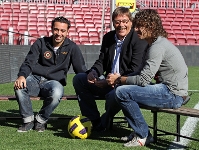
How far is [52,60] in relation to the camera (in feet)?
23.9

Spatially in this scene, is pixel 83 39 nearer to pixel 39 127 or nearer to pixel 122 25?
pixel 39 127

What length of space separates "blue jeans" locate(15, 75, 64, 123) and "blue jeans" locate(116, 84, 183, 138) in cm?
115

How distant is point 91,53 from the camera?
2152 centimetres

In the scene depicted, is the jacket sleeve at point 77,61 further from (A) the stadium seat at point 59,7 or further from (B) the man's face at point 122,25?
(A) the stadium seat at point 59,7

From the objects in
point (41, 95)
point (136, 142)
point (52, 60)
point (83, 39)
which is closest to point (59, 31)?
point (52, 60)

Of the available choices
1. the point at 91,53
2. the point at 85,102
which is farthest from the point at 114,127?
the point at 91,53

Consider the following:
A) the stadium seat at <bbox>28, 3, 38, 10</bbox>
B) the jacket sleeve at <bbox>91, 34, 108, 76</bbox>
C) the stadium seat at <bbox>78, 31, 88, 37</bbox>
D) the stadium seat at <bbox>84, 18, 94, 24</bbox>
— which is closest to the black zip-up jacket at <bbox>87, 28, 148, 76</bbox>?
the jacket sleeve at <bbox>91, 34, 108, 76</bbox>

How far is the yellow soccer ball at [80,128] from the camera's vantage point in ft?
21.1

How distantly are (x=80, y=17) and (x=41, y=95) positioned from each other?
21.6m

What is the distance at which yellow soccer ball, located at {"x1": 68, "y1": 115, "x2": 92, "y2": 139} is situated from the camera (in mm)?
6422

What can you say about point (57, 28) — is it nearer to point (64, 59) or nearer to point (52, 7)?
point (64, 59)

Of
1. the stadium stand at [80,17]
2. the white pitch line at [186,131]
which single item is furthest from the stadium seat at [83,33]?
the white pitch line at [186,131]

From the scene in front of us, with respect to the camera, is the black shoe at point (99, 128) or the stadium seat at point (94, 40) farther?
the stadium seat at point (94, 40)

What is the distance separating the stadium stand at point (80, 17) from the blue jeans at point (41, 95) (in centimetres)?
1852
